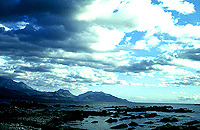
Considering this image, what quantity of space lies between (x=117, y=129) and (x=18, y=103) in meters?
129

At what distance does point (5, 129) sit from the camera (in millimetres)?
44906

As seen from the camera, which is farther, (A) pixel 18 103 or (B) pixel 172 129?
(A) pixel 18 103

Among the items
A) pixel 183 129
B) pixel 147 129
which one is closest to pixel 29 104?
pixel 147 129

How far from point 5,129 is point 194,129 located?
5074 cm

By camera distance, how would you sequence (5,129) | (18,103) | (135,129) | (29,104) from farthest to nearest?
(29,104)
(18,103)
(135,129)
(5,129)

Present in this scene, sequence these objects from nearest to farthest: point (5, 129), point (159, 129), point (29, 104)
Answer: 1. point (5, 129)
2. point (159, 129)
3. point (29, 104)

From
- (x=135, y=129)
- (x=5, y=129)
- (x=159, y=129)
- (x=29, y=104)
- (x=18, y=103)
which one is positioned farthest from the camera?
(x=29, y=104)

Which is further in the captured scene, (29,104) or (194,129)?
(29,104)

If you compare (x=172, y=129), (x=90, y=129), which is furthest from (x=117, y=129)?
(x=172, y=129)

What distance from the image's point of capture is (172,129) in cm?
4709

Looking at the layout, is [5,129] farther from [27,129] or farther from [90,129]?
[90,129]

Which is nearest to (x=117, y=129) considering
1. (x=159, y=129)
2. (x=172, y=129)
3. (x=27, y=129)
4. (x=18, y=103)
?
(x=159, y=129)

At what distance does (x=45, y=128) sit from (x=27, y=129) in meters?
5.43

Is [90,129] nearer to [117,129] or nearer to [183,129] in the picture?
[117,129]
